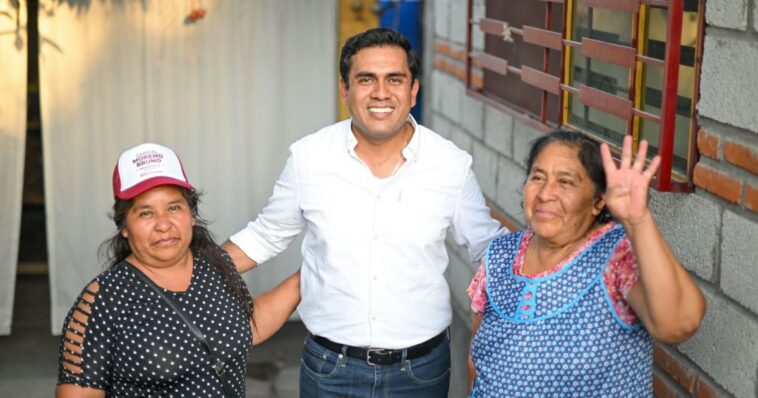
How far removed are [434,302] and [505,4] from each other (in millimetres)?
2001

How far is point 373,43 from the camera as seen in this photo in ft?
10.00

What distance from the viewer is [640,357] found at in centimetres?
244

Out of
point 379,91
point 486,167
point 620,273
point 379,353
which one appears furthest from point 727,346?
point 486,167

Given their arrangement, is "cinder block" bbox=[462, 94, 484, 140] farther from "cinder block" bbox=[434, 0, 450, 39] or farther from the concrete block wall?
the concrete block wall

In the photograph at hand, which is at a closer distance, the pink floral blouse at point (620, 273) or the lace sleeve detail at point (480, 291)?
the pink floral blouse at point (620, 273)

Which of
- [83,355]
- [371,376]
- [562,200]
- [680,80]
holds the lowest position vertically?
[371,376]

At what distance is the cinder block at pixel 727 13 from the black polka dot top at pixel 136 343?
148cm

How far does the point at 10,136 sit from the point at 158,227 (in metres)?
3.08

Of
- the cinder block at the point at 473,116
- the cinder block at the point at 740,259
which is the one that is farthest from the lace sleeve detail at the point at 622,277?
the cinder block at the point at 473,116

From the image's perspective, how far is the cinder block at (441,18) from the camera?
5.82m

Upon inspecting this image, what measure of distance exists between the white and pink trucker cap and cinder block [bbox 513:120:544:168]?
187cm

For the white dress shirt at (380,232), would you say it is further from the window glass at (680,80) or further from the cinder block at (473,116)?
the cinder block at (473,116)

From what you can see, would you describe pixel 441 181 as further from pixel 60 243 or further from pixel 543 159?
pixel 60 243

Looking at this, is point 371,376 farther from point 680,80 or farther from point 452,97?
point 452,97
